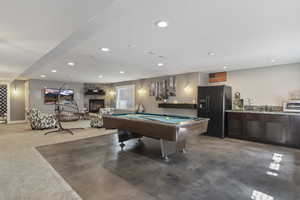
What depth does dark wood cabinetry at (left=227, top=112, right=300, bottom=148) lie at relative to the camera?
4.26 metres

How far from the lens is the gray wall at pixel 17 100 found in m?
8.60

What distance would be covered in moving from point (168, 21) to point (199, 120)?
2112mm

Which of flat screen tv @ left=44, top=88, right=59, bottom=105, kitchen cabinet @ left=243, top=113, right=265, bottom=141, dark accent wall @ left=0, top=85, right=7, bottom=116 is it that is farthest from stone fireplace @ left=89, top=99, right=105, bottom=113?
kitchen cabinet @ left=243, top=113, right=265, bottom=141

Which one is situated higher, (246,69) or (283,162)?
(246,69)

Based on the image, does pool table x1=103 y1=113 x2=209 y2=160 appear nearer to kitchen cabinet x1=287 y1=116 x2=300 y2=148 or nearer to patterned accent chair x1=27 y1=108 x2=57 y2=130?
kitchen cabinet x1=287 y1=116 x2=300 y2=148

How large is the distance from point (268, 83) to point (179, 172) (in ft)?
15.2

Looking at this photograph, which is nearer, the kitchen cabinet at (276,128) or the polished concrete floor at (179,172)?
the polished concrete floor at (179,172)

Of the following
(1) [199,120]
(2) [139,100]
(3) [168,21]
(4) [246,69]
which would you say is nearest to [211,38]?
(3) [168,21]

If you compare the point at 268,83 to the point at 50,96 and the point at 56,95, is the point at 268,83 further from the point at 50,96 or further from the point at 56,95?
the point at 50,96

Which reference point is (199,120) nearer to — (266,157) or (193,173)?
(193,173)

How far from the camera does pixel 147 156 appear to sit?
139 inches

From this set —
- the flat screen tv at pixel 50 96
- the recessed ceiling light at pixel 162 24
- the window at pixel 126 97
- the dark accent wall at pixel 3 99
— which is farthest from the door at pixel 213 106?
the dark accent wall at pixel 3 99

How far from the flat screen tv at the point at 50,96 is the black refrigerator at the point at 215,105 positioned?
8.49 metres

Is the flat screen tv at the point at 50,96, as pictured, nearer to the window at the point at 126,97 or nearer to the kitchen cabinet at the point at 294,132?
the window at the point at 126,97
